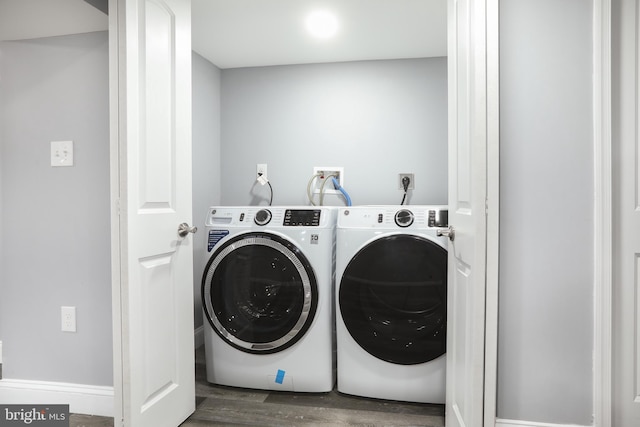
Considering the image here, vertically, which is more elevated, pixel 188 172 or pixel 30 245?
pixel 188 172

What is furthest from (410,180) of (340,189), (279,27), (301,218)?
(279,27)

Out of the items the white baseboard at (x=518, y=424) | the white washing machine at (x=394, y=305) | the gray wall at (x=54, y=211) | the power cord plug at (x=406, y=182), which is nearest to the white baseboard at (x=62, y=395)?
the gray wall at (x=54, y=211)

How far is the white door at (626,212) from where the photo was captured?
1.32m

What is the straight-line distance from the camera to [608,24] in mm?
1310

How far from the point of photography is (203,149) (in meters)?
2.72

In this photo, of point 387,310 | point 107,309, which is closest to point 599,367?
point 387,310

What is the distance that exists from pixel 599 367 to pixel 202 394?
1717mm

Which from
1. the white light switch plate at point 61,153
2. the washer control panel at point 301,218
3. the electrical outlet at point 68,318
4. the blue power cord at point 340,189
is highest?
the white light switch plate at point 61,153

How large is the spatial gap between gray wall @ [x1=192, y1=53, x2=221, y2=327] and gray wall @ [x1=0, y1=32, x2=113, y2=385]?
85 cm

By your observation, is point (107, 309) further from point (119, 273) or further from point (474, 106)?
point (474, 106)

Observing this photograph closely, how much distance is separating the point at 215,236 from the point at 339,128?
123cm

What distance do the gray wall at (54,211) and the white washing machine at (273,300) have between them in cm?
52

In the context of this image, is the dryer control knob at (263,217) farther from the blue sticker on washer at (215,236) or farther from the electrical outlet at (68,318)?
the electrical outlet at (68,318)

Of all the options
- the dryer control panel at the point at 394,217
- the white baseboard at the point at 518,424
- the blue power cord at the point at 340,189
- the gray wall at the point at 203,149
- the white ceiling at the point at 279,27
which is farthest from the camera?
the blue power cord at the point at 340,189
